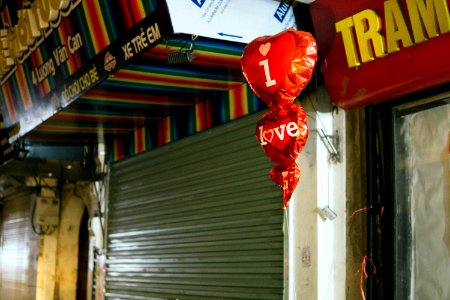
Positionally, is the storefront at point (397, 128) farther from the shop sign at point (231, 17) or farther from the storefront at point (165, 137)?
the storefront at point (165, 137)

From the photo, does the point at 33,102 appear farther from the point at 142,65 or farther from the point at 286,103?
the point at 286,103

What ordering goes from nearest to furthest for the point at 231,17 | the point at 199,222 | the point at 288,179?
1. the point at 288,179
2. the point at 231,17
3. the point at 199,222

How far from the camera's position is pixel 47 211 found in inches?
446

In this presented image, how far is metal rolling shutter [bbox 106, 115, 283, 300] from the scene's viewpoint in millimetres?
5590

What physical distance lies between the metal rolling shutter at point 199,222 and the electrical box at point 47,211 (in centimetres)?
304

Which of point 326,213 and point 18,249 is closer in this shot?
point 326,213

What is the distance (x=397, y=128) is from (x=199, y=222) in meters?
2.76

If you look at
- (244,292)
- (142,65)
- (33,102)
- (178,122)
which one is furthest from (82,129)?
(244,292)

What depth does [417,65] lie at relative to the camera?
403 centimetres

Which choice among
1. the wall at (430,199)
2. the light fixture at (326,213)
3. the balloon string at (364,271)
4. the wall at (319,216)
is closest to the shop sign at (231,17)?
the wall at (319,216)

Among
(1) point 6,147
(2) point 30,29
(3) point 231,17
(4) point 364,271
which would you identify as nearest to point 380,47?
(3) point 231,17

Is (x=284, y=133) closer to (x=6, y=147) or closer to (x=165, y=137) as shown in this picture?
(x=165, y=137)

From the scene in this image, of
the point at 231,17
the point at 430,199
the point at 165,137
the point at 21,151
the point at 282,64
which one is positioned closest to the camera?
the point at 282,64

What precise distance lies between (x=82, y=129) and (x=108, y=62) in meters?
2.86
